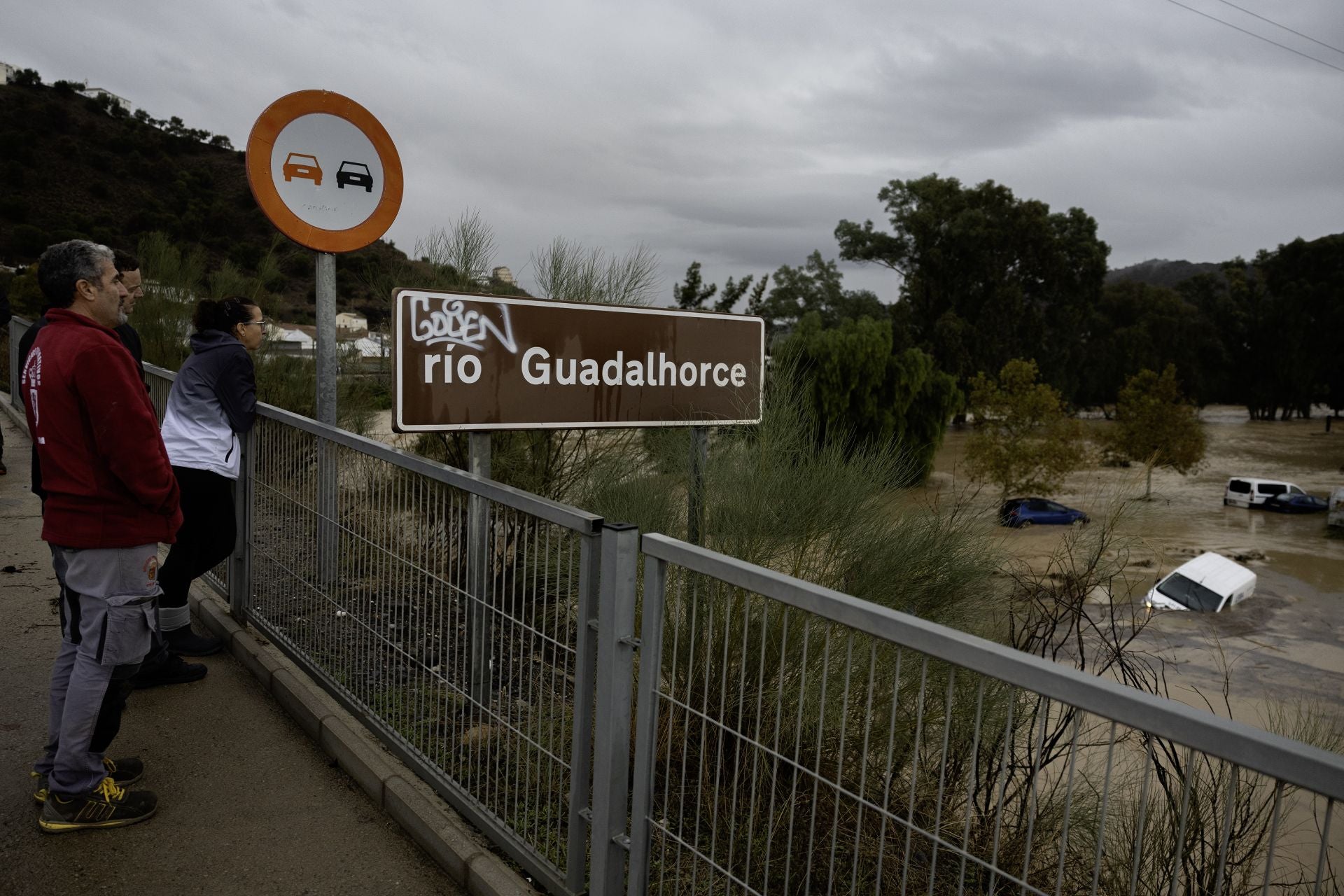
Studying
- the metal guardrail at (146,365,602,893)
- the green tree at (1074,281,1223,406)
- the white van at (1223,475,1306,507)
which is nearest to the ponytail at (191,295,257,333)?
the metal guardrail at (146,365,602,893)

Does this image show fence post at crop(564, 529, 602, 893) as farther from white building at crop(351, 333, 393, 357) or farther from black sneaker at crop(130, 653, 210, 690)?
white building at crop(351, 333, 393, 357)

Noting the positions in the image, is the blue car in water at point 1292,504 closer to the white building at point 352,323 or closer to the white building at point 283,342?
the white building at point 352,323

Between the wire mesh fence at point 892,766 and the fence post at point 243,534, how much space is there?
2.39 meters

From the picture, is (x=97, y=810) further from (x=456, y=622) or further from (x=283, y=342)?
(x=283, y=342)

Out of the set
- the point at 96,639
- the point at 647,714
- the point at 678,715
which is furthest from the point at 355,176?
the point at 647,714

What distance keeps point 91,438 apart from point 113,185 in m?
74.8

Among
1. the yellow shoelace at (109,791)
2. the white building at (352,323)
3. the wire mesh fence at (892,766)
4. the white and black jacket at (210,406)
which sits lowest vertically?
the yellow shoelace at (109,791)

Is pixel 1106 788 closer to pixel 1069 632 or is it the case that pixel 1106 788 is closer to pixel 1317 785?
pixel 1317 785

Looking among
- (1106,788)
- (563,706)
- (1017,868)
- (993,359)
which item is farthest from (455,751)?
(993,359)

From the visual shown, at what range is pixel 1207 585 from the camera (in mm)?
25047

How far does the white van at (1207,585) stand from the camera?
24.5 metres

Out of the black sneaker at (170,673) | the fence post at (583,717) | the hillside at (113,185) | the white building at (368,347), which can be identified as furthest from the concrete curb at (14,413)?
the hillside at (113,185)

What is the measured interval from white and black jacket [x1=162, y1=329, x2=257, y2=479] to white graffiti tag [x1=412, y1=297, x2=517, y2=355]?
128 cm

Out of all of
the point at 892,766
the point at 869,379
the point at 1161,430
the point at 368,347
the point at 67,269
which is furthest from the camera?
the point at 1161,430
